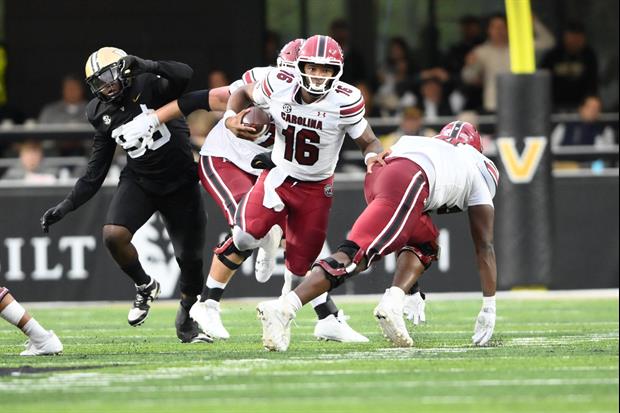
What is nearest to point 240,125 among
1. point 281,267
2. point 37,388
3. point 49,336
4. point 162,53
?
point 49,336

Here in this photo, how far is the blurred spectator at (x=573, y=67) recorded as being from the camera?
14227mm

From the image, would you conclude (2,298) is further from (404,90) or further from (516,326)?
(404,90)

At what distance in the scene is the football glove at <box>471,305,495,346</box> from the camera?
296 inches

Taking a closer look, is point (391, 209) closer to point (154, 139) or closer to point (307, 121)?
point (307, 121)

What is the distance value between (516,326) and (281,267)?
3.05 metres

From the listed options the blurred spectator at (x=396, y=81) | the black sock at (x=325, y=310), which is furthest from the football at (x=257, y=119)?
the blurred spectator at (x=396, y=81)

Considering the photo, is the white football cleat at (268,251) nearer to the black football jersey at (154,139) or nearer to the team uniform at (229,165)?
the team uniform at (229,165)

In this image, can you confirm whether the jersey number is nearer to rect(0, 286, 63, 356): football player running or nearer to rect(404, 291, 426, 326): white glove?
rect(404, 291, 426, 326): white glove

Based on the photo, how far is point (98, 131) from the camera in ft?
26.7

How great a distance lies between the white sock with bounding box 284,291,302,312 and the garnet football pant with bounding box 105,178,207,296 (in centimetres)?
141

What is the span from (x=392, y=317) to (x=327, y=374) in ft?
3.61

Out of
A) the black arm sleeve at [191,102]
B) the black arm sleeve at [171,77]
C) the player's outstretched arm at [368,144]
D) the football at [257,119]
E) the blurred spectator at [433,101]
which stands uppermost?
the black arm sleeve at [171,77]

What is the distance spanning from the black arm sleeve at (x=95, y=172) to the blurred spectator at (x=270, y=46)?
661 centimetres

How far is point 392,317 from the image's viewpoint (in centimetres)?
722
